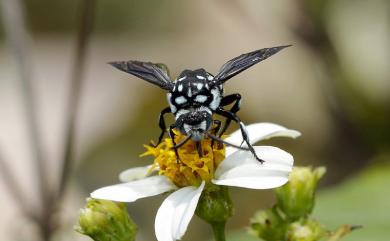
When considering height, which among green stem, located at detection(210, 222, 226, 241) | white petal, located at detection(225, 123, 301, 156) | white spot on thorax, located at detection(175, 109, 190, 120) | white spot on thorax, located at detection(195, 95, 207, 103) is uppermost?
white spot on thorax, located at detection(195, 95, 207, 103)

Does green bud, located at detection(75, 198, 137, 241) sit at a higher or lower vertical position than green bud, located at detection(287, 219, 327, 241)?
higher

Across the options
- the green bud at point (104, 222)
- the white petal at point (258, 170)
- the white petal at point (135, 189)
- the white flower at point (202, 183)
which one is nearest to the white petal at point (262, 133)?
the white flower at point (202, 183)

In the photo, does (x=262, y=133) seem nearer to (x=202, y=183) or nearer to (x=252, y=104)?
(x=202, y=183)

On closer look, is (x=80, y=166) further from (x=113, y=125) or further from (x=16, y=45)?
(x=16, y=45)

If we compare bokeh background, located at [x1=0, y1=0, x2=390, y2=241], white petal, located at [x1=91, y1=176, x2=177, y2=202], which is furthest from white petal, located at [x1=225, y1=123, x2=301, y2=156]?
bokeh background, located at [x1=0, y1=0, x2=390, y2=241]

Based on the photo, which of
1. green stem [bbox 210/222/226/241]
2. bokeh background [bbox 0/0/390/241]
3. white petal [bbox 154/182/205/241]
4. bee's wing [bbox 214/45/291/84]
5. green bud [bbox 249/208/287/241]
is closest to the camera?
white petal [bbox 154/182/205/241]

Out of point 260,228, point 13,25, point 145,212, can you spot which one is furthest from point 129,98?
point 260,228

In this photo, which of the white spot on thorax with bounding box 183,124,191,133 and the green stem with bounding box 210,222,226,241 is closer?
the white spot on thorax with bounding box 183,124,191,133

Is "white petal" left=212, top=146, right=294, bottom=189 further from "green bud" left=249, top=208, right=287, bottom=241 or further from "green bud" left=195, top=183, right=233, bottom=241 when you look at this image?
"green bud" left=249, top=208, right=287, bottom=241
